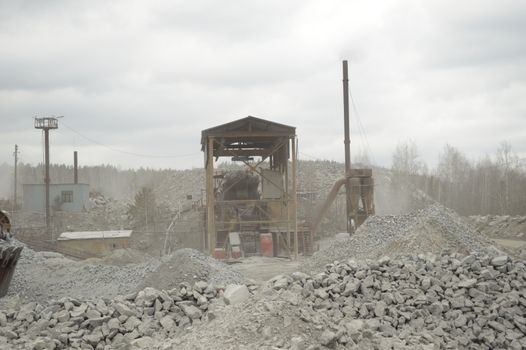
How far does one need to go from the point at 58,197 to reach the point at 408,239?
35404mm

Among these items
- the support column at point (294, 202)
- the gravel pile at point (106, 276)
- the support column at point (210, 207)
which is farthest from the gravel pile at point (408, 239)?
the support column at point (210, 207)

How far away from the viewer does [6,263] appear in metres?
14.2

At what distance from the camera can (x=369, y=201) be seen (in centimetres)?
2180

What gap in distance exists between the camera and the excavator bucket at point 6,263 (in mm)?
13945

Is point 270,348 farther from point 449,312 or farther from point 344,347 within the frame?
point 449,312

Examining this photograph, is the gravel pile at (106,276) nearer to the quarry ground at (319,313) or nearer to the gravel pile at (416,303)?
the quarry ground at (319,313)

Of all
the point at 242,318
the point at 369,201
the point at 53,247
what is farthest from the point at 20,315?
the point at 53,247

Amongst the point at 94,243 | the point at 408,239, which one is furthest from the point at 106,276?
the point at 94,243

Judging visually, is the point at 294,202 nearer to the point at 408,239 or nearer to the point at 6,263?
the point at 408,239

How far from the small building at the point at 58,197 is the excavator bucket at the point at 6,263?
29238mm

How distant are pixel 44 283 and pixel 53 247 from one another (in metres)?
10.1

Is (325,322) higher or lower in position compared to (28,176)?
lower

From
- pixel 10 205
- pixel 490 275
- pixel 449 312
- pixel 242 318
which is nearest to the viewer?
pixel 242 318

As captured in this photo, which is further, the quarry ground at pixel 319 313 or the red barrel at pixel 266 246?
the red barrel at pixel 266 246
